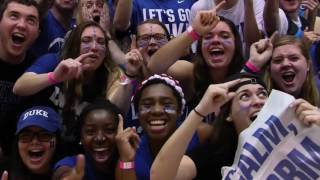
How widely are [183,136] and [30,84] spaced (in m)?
1.39

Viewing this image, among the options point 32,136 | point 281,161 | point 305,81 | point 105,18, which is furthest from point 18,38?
point 281,161

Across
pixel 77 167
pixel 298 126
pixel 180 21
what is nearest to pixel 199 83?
pixel 180 21

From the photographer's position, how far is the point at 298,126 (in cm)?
271

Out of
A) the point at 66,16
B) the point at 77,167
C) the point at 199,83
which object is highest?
Answer: the point at 66,16

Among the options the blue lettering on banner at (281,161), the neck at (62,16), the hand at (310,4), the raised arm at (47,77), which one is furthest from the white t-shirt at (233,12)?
the blue lettering on banner at (281,161)

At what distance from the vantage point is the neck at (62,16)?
4855mm

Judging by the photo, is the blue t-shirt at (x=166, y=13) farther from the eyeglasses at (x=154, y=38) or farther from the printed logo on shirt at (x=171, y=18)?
the eyeglasses at (x=154, y=38)

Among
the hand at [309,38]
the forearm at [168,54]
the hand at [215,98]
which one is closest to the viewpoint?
the hand at [215,98]

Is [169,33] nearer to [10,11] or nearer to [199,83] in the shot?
[199,83]

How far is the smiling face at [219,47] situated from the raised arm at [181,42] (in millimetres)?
158

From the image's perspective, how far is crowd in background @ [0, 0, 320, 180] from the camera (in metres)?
3.42

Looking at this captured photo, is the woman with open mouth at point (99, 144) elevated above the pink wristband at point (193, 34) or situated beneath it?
situated beneath

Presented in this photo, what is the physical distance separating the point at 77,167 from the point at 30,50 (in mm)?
1597

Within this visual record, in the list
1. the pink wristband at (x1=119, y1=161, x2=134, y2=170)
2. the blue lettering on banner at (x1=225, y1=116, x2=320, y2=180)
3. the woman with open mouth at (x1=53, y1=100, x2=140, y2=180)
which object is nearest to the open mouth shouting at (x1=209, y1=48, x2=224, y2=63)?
the woman with open mouth at (x1=53, y1=100, x2=140, y2=180)
